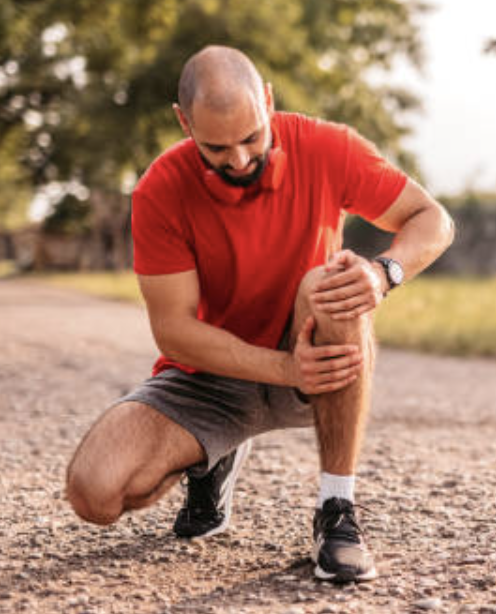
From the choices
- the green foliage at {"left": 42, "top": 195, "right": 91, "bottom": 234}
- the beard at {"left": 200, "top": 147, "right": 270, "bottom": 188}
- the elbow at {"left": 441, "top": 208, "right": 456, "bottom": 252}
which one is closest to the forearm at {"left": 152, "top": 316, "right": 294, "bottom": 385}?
the beard at {"left": 200, "top": 147, "right": 270, "bottom": 188}

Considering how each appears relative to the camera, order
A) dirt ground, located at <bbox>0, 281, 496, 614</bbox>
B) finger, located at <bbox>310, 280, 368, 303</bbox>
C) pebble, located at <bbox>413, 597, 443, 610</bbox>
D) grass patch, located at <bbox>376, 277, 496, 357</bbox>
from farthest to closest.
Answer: grass patch, located at <bbox>376, 277, 496, 357</bbox> < finger, located at <bbox>310, 280, 368, 303</bbox> < dirt ground, located at <bbox>0, 281, 496, 614</bbox> < pebble, located at <bbox>413, 597, 443, 610</bbox>

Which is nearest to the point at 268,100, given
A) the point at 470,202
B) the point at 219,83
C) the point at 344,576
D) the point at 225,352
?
the point at 219,83

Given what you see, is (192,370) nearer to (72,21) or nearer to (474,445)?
(474,445)

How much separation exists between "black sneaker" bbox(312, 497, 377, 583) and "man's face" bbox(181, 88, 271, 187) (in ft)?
3.73

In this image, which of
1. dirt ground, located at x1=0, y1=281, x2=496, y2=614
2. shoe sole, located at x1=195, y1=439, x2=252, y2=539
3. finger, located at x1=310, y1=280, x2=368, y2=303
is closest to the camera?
dirt ground, located at x1=0, y1=281, x2=496, y2=614

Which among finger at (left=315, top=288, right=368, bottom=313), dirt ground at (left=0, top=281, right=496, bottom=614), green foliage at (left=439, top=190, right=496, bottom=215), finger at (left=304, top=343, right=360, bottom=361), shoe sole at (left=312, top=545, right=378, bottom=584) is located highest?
green foliage at (left=439, top=190, right=496, bottom=215)

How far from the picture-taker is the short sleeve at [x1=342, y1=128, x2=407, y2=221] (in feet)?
10.3

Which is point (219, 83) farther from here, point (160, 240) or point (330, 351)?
point (330, 351)

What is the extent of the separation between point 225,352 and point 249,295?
236 millimetres

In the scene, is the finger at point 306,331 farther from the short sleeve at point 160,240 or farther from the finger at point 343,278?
the short sleeve at point 160,240

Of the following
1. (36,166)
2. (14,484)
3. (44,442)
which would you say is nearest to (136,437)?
(14,484)

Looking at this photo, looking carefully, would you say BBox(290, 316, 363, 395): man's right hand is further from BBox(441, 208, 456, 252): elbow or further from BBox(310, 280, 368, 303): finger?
BBox(441, 208, 456, 252): elbow

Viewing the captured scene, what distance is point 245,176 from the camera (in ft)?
9.66

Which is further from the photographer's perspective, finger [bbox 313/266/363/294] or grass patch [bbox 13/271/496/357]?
grass patch [bbox 13/271/496/357]
